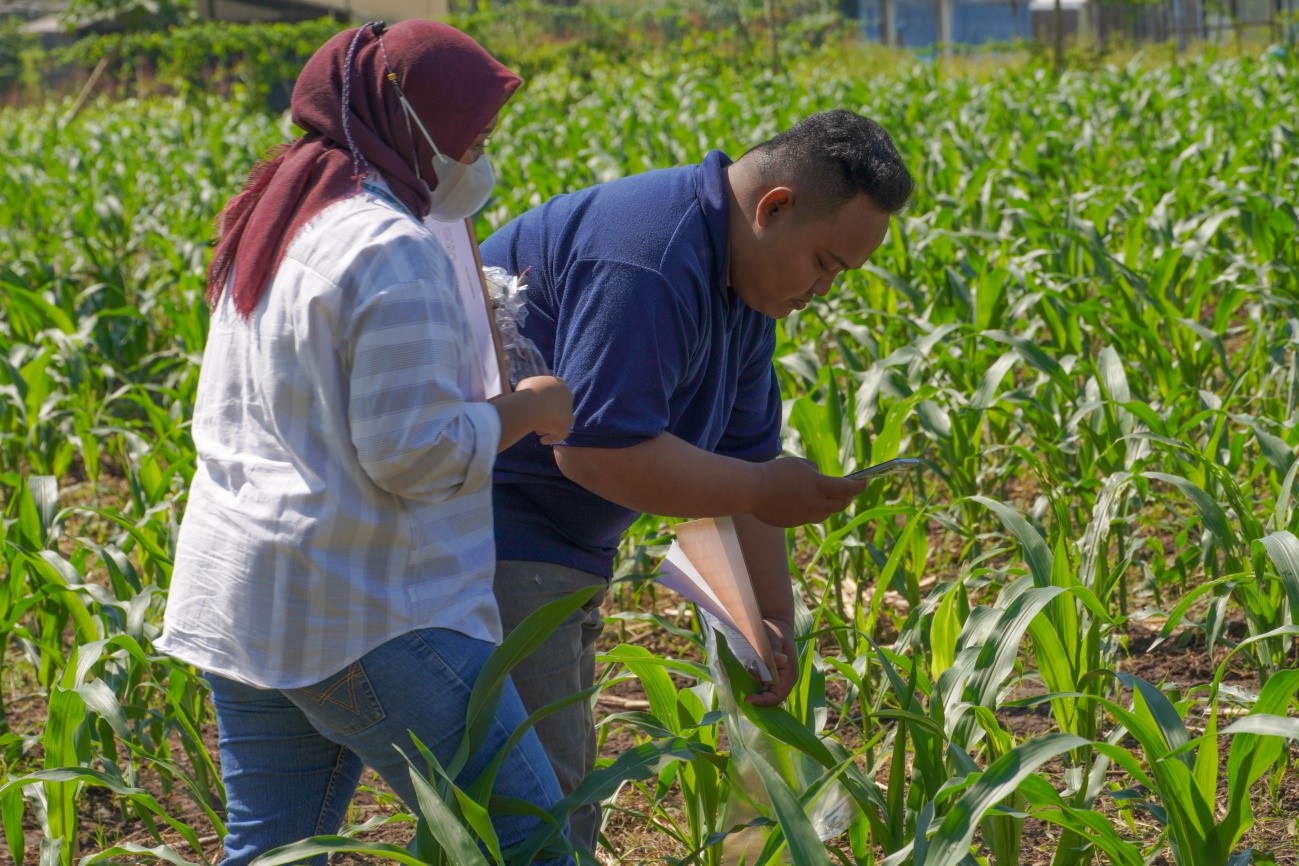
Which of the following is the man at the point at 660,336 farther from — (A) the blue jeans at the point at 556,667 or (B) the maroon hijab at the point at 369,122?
(B) the maroon hijab at the point at 369,122

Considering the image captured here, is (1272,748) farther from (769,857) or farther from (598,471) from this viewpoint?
(598,471)

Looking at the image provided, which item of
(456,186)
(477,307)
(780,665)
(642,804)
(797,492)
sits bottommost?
(642,804)

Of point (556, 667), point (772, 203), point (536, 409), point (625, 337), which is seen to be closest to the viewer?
point (536, 409)

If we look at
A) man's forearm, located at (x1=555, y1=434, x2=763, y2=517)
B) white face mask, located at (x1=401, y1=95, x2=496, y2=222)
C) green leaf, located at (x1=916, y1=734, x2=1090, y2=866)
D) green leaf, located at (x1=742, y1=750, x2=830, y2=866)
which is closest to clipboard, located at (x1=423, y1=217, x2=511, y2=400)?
white face mask, located at (x1=401, y1=95, x2=496, y2=222)

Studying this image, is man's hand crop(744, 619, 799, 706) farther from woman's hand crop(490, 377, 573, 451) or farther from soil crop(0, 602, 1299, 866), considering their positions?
woman's hand crop(490, 377, 573, 451)

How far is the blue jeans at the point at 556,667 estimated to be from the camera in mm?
1886

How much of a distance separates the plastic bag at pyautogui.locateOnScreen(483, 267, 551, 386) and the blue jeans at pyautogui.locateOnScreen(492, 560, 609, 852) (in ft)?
0.92

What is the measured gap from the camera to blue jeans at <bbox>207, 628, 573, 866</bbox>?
1.49 meters

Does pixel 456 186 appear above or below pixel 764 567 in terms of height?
above

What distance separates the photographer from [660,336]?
165cm

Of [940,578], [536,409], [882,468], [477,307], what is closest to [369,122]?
[477,307]

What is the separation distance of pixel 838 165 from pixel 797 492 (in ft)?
1.30

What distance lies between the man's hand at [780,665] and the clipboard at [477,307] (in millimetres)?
529

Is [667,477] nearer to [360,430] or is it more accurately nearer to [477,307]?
[477,307]
